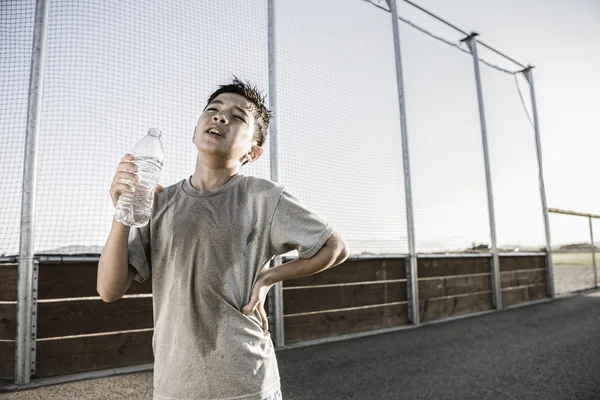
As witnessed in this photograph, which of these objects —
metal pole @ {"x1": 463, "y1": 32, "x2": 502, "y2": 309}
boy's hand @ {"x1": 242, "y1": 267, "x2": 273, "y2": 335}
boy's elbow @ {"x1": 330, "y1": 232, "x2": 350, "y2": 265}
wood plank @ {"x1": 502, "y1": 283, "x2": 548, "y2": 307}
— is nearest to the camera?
boy's hand @ {"x1": 242, "y1": 267, "x2": 273, "y2": 335}

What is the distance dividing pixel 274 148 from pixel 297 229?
2979 mm

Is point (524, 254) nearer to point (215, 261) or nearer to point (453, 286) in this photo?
point (453, 286)

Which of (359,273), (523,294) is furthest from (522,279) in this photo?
(359,273)

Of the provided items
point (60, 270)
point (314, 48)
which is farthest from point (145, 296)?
point (314, 48)

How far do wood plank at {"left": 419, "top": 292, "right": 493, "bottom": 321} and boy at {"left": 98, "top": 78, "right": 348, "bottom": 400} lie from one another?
4.65m

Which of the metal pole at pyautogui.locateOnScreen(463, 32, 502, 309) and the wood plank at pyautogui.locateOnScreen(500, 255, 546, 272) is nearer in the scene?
the metal pole at pyautogui.locateOnScreen(463, 32, 502, 309)

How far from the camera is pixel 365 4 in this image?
5.27 meters

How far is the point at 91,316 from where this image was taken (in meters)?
2.91

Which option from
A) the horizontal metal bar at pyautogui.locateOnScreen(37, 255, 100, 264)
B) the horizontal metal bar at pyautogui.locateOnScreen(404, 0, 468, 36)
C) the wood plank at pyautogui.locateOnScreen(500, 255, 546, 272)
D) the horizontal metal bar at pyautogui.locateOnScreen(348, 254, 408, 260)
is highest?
the horizontal metal bar at pyautogui.locateOnScreen(404, 0, 468, 36)

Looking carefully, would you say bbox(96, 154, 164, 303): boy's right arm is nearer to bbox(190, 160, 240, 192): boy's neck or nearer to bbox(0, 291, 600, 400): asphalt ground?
bbox(190, 160, 240, 192): boy's neck

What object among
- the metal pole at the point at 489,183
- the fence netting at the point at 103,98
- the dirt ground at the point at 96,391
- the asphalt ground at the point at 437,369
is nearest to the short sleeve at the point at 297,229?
the asphalt ground at the point at 437,369

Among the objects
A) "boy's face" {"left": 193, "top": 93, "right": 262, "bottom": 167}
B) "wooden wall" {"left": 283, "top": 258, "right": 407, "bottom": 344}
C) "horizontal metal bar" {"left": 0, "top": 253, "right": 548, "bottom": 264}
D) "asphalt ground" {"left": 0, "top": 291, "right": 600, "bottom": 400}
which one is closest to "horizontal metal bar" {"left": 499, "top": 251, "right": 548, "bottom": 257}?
"horizontal metal bar" {"left": 0, "top": 253, "right": 548, "bottom": 264}

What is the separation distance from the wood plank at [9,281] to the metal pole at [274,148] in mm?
2014

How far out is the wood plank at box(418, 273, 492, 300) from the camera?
5324 millimetres
